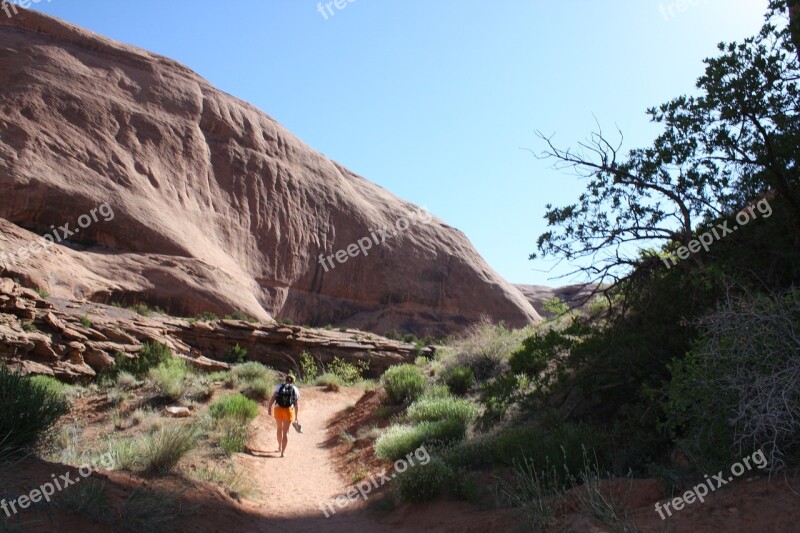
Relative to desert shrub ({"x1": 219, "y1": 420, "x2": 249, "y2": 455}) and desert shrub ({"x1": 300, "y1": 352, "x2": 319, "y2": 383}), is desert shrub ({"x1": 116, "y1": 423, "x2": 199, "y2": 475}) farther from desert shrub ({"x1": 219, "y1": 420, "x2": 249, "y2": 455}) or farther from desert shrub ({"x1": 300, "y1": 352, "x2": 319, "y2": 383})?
desert shrub ({"x1": 300, "y1": 352, "x2": 319, "y2": 383})

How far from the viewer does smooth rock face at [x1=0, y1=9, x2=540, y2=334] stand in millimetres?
26859

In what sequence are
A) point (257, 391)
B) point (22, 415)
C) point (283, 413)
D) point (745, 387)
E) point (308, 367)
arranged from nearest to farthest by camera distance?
point (745, 387)
point (22, 415)
point (283, 413)
point (257, 391)
point (308, 367)

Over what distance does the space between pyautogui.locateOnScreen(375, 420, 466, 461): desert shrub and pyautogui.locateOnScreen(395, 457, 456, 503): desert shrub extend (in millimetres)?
1739

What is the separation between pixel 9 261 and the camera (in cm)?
2020

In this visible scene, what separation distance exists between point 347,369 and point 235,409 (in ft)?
37.5

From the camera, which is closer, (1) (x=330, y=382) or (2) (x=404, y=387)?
(2) (x=404, y=387)

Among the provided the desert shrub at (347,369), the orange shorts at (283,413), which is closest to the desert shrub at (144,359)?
the desert shrub at (347,369)

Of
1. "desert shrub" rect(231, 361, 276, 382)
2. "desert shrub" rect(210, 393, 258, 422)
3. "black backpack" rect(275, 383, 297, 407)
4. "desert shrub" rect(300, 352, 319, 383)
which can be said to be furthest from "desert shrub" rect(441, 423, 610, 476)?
"desert shrub" rect(300, 352, 319, 383)

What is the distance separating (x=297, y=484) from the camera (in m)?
8.71

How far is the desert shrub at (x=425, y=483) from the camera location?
6498 mm

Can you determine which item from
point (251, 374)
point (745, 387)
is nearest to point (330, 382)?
point (251, 374)

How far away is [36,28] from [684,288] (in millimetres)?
45309

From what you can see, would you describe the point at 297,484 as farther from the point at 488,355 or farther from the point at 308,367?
the point at 308,367

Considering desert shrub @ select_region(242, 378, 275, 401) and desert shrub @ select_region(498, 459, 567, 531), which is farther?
desert shrub @ select_region(242, 378, 275, 401)
